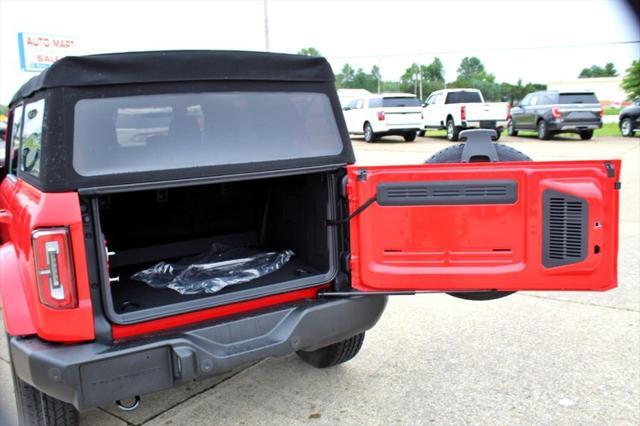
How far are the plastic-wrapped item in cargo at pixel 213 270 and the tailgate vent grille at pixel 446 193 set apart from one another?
40.6 inches

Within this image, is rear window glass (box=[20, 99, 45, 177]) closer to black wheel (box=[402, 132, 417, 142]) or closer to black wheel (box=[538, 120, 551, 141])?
black wheel (box=[402, 132, 417, 142])

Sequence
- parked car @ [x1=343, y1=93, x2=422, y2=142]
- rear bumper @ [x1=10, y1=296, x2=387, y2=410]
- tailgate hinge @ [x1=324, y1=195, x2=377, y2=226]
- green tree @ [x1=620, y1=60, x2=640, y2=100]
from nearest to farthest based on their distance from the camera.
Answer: green tree @ [x1=620, y1=60, x2=640, y2=100] → rear bumper @ [x1=10, y1=296, x2=387, y2=410] → tailgate hinge @ [x1=324, y1=195, x2=377, y2=226] → parked car @ [x1=343, y1=93, x2=422, y2=142]

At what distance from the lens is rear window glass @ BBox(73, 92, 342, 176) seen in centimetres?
253

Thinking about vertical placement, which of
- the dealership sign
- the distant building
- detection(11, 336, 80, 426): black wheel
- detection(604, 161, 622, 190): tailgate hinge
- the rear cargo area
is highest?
the dealership sign

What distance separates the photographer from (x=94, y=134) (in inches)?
99.6

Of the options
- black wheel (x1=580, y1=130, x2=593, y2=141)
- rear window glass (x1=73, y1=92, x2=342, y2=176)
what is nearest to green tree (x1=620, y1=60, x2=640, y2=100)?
rear window glass (x1=73, y1=92, x2=342, y2=176)

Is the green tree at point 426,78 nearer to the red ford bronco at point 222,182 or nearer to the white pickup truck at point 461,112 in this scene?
the white pickup truck at point 461,112

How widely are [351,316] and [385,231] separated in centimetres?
48

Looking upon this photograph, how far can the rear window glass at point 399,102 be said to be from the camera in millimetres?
20438

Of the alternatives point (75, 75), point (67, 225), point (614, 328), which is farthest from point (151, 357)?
point (614, 328)

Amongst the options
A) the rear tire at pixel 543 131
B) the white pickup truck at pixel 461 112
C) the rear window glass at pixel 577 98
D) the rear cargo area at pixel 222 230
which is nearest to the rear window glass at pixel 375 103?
the white pickup truck at pixel 461 112

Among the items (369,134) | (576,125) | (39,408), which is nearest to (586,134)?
(576,125)

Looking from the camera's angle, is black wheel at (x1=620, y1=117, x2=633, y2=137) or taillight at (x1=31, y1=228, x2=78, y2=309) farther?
black wheel at (x1=620, y1=117, x2=633, y2=137)

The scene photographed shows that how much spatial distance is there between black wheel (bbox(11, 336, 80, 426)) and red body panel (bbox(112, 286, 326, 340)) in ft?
1.70
